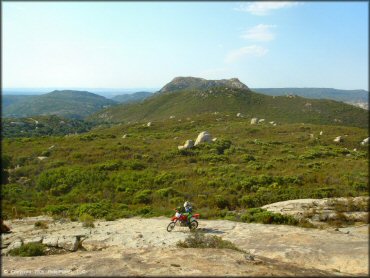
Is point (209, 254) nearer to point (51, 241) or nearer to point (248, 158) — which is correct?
point (51, 241)

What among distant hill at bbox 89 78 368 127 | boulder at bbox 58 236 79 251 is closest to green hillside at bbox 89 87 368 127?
distant hill at bbox 89 78 368 127

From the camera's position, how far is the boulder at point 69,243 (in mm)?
14430

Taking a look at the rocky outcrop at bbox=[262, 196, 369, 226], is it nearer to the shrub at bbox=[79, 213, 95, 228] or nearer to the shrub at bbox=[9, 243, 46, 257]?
the shrub at bbox=[79, 213, 95, 228]

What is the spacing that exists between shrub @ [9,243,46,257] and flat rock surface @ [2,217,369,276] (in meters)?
0.40

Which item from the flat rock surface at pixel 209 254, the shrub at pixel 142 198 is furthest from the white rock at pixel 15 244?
the shrub at pixel 142 198

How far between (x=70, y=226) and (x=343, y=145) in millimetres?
41137

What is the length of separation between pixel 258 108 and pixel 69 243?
4782 inches

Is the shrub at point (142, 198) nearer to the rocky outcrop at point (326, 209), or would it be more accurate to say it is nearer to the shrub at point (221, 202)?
the shrub at point (221, 202)

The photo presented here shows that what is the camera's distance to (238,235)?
14.9m

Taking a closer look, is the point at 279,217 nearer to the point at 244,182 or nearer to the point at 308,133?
the point at 244,182

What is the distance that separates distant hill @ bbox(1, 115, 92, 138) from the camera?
345 ft

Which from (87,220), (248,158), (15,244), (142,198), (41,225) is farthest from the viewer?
(248,158)

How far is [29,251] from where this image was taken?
14.0 m

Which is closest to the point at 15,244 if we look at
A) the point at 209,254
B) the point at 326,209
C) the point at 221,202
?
the point at 209,254
